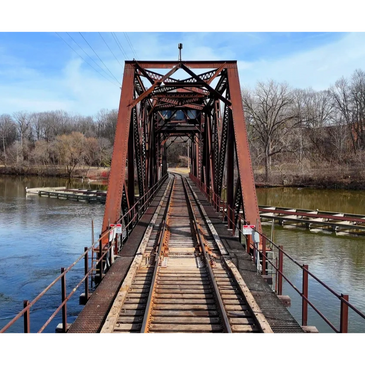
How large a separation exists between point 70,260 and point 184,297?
39.2 feet

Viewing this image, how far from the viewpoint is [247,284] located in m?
6.97

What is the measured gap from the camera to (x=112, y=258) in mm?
8445

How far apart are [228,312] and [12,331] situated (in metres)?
7.53

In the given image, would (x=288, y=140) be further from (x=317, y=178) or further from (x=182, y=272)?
(x=182, y=272)

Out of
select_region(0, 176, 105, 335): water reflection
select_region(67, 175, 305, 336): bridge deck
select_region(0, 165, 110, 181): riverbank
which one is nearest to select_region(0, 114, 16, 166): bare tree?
select_region(0, 165, 110, 181): riverbank

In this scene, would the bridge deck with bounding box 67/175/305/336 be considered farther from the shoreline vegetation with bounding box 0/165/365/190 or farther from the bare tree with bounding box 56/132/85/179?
the bare tree with bounding box 56/132/85/179

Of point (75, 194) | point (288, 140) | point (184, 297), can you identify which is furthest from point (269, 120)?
point (184, 297)

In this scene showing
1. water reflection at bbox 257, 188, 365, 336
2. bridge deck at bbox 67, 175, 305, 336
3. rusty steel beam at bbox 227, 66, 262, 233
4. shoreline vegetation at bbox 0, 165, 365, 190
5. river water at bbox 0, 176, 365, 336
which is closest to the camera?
bridge deck at bbox 67, 175, 305, 336

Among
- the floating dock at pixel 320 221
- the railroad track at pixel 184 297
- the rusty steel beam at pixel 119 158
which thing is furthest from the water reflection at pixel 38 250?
the floating dock at pixel 320 221

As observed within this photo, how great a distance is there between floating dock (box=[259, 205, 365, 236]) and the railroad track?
1486 cm

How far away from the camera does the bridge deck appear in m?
5.20
